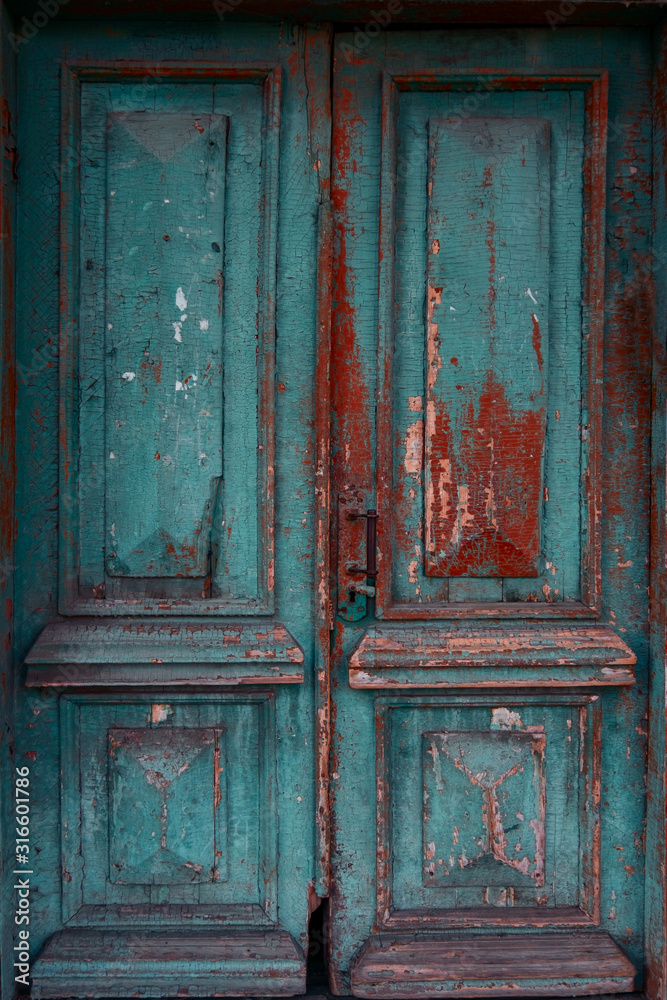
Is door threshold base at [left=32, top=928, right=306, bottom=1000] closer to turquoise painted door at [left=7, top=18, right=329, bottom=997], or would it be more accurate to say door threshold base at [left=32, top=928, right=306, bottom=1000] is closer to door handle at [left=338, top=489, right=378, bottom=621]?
turquoise painted door at [left=7, top=18, right=329, bottom=997]

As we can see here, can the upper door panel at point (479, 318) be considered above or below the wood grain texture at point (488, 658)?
above

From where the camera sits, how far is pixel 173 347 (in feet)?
5.33

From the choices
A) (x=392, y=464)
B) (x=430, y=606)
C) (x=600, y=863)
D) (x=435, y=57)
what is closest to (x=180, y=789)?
(x=430, y=606)

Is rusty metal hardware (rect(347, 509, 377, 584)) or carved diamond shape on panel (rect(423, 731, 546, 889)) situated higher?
rusty metal hardware (rect(347, 509, 377, 584))

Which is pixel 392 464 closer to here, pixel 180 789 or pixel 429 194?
pixel 429 194

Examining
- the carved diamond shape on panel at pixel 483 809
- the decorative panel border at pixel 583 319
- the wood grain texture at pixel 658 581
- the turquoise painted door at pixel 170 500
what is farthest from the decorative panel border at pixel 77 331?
the wood grain texture at pixel 658 581

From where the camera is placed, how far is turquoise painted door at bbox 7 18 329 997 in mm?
1608

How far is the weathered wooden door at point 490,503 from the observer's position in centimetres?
163

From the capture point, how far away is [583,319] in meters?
1.66

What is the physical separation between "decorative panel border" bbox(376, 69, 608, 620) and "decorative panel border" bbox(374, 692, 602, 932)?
0.74 feet

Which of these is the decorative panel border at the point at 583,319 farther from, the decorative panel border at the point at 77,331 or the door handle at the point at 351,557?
the decorative panel border at the point at 77,331

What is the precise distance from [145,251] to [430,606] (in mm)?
1172

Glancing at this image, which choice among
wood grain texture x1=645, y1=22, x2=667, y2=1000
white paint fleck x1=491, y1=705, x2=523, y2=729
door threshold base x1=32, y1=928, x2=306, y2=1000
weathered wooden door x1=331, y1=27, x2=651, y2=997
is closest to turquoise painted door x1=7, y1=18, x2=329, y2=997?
door threshold base x1=32, y1=928, x2=306, y2=1000

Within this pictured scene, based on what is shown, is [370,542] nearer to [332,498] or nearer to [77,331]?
[332,498]
